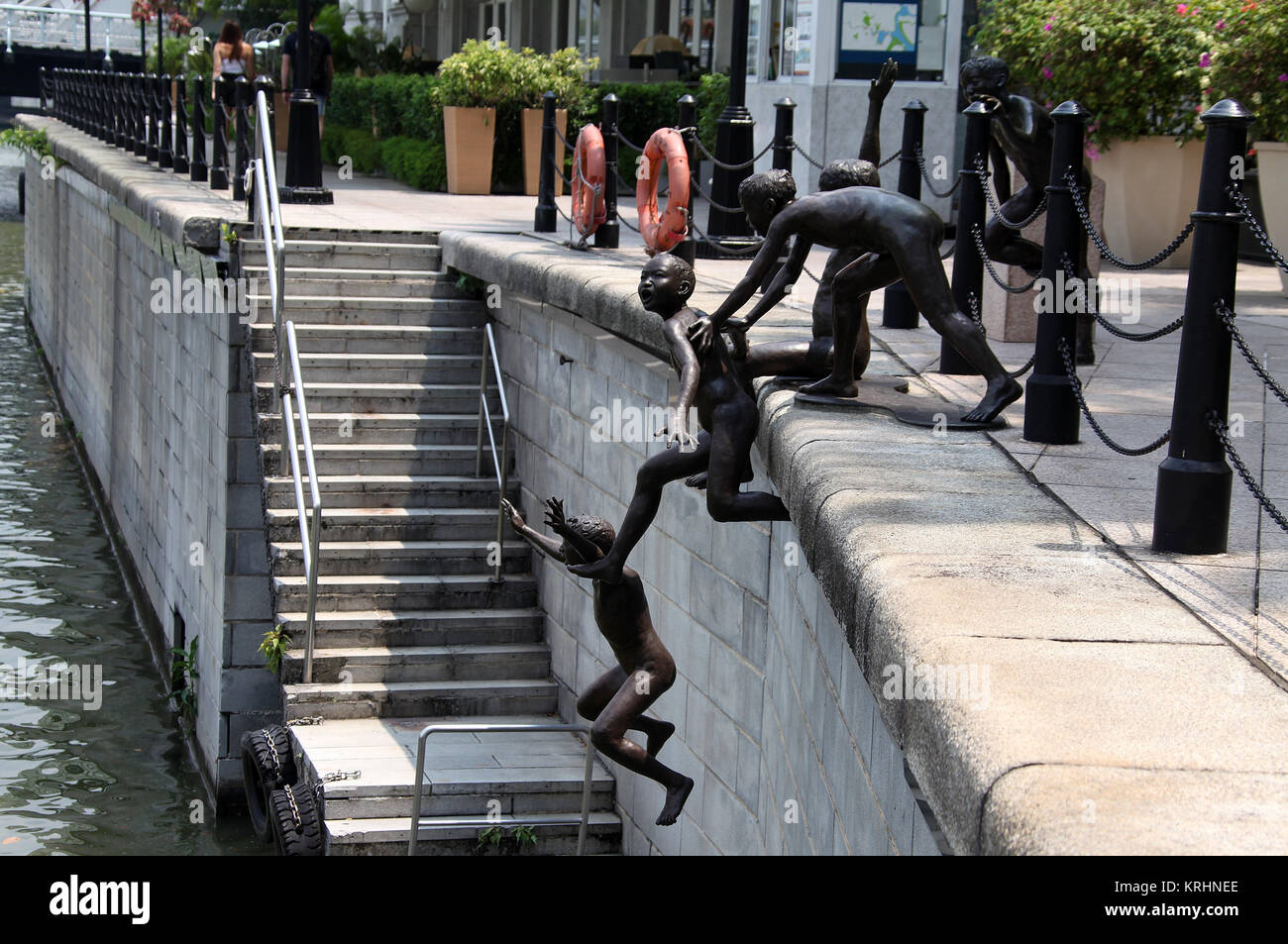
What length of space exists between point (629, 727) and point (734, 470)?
154 centimetres

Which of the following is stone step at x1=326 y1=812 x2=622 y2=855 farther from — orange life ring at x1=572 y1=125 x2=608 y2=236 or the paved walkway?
orange life ring at x1=572 y1=125 x2=608 y2=236

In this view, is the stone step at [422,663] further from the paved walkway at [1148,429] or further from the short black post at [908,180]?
the short black post at [908,180]

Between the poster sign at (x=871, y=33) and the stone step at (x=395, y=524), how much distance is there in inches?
220

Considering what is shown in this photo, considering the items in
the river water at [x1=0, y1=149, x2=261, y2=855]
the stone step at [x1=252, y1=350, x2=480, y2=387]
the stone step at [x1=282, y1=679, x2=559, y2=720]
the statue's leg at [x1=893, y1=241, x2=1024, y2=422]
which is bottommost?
the river water at [x1=0, y1=149, x2=261, y2=855]

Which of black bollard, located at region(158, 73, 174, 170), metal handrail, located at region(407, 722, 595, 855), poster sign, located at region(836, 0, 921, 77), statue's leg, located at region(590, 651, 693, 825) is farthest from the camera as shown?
black bollard, located at region(158, 73, 174, 170)

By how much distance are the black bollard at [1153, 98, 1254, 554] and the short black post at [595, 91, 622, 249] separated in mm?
7541

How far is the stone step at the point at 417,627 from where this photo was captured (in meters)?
10.6

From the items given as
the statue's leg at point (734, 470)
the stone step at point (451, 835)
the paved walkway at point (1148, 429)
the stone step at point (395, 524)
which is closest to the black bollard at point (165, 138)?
the paved walkway at point (1148, 429)

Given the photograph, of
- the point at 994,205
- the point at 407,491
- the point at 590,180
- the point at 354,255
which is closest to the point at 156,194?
the point at 354,255

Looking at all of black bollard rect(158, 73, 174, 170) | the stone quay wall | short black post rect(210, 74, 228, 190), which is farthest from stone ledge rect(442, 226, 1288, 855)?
black bollard rect(158, 73, 174, 170)

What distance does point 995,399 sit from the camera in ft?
18.6

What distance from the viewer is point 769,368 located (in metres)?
6.07

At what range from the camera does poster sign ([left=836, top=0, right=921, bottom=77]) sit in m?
14.5
